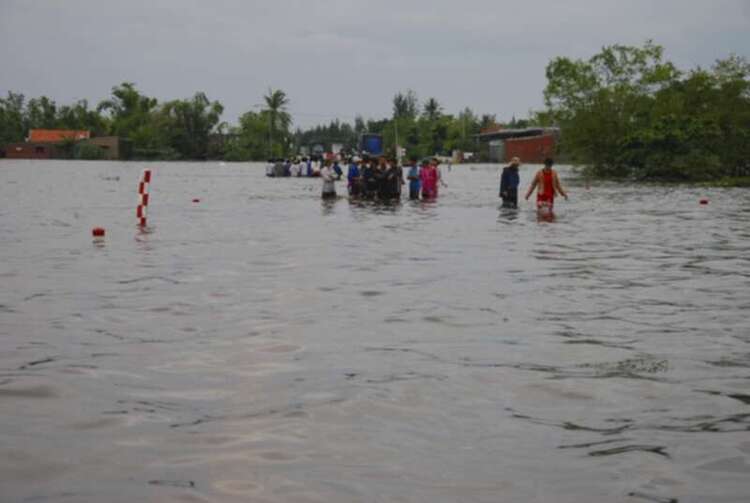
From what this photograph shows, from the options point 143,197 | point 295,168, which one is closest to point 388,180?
point 143,197

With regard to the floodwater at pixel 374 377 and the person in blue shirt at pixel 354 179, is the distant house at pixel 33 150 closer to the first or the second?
the person in blue shirt at pixel 354 179

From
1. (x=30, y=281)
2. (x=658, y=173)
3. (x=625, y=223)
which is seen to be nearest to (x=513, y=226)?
(x=625, y=223)

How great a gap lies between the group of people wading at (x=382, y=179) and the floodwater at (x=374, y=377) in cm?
1690

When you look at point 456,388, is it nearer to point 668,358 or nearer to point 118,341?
point 668,358

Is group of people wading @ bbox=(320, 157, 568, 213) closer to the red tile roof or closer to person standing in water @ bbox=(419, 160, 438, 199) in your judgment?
person standing in water @ bbox=(419, 160, 438, 199)

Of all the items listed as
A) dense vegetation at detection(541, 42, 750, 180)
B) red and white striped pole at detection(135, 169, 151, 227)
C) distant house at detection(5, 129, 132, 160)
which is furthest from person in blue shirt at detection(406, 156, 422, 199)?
distant house at detection(5, 129, 132, 160)

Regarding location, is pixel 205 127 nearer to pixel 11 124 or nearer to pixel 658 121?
pixel 11 124

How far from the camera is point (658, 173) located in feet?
197

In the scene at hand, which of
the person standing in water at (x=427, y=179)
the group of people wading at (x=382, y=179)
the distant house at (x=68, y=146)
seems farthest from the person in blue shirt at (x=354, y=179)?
the distant house at (x=68, y=146)

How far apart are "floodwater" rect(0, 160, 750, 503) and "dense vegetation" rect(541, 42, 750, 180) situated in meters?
45.8

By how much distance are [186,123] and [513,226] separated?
148816 millimetres

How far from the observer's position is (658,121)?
60.5 metres

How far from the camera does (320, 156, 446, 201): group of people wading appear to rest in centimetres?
3231

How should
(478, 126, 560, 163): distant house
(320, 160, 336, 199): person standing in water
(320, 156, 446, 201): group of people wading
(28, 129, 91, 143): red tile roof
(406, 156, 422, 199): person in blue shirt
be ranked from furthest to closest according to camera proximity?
1. (28, 129, 91, 143): red tile roof
2. (478, 126, 560, 163): distant house
3. (406, 156, 422, 199): person in blue shirt
4. (320, 156, 446, 201): group of people wading
5. (320, 160, 336, 199): person standing in water
